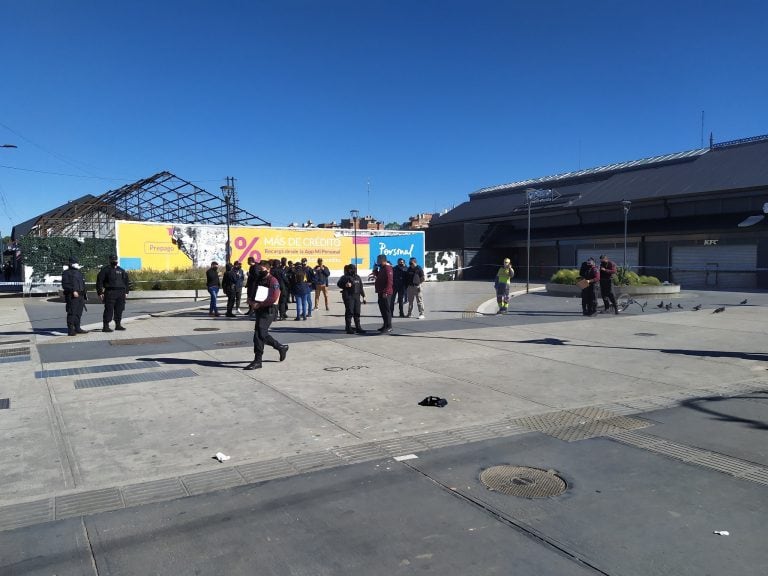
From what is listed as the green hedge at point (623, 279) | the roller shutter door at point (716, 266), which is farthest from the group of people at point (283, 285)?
the roller shutter door at point (716, 266)

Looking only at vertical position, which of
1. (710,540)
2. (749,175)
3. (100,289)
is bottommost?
(710,540)

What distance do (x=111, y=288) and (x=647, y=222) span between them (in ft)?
110

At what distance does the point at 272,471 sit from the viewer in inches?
197

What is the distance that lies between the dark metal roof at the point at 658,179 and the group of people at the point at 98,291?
105 feet

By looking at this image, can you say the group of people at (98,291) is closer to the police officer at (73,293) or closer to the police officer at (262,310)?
the police officer at (73,293)

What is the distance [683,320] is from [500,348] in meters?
7.08

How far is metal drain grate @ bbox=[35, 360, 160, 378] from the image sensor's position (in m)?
9.01

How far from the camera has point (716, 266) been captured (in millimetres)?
32938

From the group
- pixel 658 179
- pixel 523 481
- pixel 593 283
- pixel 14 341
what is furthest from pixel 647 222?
pixel 523 481

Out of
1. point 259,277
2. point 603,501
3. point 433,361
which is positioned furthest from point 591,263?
point 603,501

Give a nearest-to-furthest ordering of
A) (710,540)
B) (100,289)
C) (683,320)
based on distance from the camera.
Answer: (710,540) → (100,289) → (683,320)

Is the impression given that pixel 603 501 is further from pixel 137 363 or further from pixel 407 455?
pixel 137 363

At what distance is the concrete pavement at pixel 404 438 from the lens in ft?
12.8

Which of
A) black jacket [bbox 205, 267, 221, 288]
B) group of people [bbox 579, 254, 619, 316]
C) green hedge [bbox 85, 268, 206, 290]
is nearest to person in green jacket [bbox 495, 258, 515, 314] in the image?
group of people [bbox 579, 254, 619, 316]
